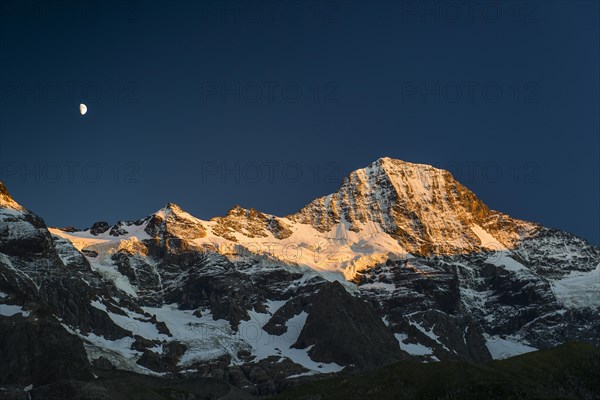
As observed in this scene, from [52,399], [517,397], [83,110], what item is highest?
[83,110]

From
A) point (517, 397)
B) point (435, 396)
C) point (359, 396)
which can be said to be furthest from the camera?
point (359, 396)

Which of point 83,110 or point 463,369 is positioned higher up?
point 83,110

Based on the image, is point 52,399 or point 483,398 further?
point 52,399

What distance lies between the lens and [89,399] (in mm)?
199500

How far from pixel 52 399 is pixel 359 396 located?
74.1 m

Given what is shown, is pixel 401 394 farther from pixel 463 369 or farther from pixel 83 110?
pixel 83 110

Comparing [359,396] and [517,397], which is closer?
[517,397]

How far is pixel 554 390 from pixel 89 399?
112m

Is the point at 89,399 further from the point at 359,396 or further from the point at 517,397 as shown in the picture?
the point at 517,397

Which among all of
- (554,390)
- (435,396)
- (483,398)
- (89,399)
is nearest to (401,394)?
(435,396)

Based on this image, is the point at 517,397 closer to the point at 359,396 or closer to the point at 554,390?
the point at 554,390

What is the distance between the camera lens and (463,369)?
19112 cm

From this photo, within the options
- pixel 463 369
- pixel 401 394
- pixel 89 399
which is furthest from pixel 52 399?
pixel 463 369

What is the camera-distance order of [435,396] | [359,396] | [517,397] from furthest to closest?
[359,396]
[435,396]
[517,397]
